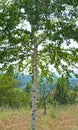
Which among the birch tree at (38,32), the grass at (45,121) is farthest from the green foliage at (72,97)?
the birch tree at (38,32)

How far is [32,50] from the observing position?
1383 cm

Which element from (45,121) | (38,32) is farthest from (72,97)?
(38,32)

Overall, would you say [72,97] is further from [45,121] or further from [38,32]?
[38,32]

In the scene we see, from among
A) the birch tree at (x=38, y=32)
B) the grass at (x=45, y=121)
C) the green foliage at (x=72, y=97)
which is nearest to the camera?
the birch tree at (x=38, y=32)

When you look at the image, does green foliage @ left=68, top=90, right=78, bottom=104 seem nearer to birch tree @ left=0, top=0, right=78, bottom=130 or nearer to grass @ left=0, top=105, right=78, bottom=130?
grass @ left=0, top=105, right=78, bottom=130

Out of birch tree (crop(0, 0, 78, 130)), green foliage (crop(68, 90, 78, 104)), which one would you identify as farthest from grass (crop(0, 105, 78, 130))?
green foliage (crop(68, 90, 78, 104))

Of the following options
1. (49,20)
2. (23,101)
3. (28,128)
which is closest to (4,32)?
(49,20)

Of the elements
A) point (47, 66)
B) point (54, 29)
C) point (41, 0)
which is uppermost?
point (41, 0)

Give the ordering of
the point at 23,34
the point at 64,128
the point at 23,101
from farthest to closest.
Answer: the point at 23,101, the point at 64,128, the point at 23,34

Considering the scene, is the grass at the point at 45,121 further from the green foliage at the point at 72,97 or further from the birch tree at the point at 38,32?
the green foliage at the point at 72,97

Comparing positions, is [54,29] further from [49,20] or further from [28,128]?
[28,128]

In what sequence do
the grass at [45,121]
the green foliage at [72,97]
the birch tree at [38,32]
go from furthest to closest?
the green foliage at [72,97] → the grass at [45,121] → the birch tree at [38,32]

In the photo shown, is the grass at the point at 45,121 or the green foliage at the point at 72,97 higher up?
the green foliage at the point at 72,97

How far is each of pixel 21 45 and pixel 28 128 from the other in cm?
528
